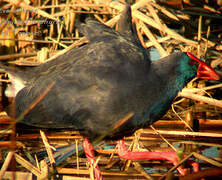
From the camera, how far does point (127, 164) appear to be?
286cm

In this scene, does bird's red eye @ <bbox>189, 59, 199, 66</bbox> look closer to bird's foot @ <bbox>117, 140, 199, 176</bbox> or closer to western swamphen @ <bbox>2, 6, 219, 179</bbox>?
western swamphen @ <bbox>2, 6, 219, 179</bbox>

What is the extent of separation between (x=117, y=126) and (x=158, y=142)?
1.19m

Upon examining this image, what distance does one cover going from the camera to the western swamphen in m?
2.36

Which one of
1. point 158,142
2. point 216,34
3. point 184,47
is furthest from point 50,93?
point 216,34

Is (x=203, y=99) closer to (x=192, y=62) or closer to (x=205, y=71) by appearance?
(x=205, y=71)

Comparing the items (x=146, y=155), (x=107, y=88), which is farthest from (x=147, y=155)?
(x=107, y=88)

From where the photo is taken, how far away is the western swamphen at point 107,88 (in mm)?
2361

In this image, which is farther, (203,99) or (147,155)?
(203,99)

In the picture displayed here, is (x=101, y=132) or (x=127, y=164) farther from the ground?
(x=101, y=132)

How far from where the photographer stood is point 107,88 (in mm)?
2387

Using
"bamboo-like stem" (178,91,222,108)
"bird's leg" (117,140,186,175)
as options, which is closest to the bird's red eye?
"bamboo-like stem" (178,91,222,108)

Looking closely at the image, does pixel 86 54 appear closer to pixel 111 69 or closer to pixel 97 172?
pixel 111 69

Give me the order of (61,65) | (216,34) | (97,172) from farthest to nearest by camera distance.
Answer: (216,34)
(61,65)
(97,172)

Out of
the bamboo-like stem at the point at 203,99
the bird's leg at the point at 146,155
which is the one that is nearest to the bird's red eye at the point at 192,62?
the bamboo-like stem at the point at 203,99
